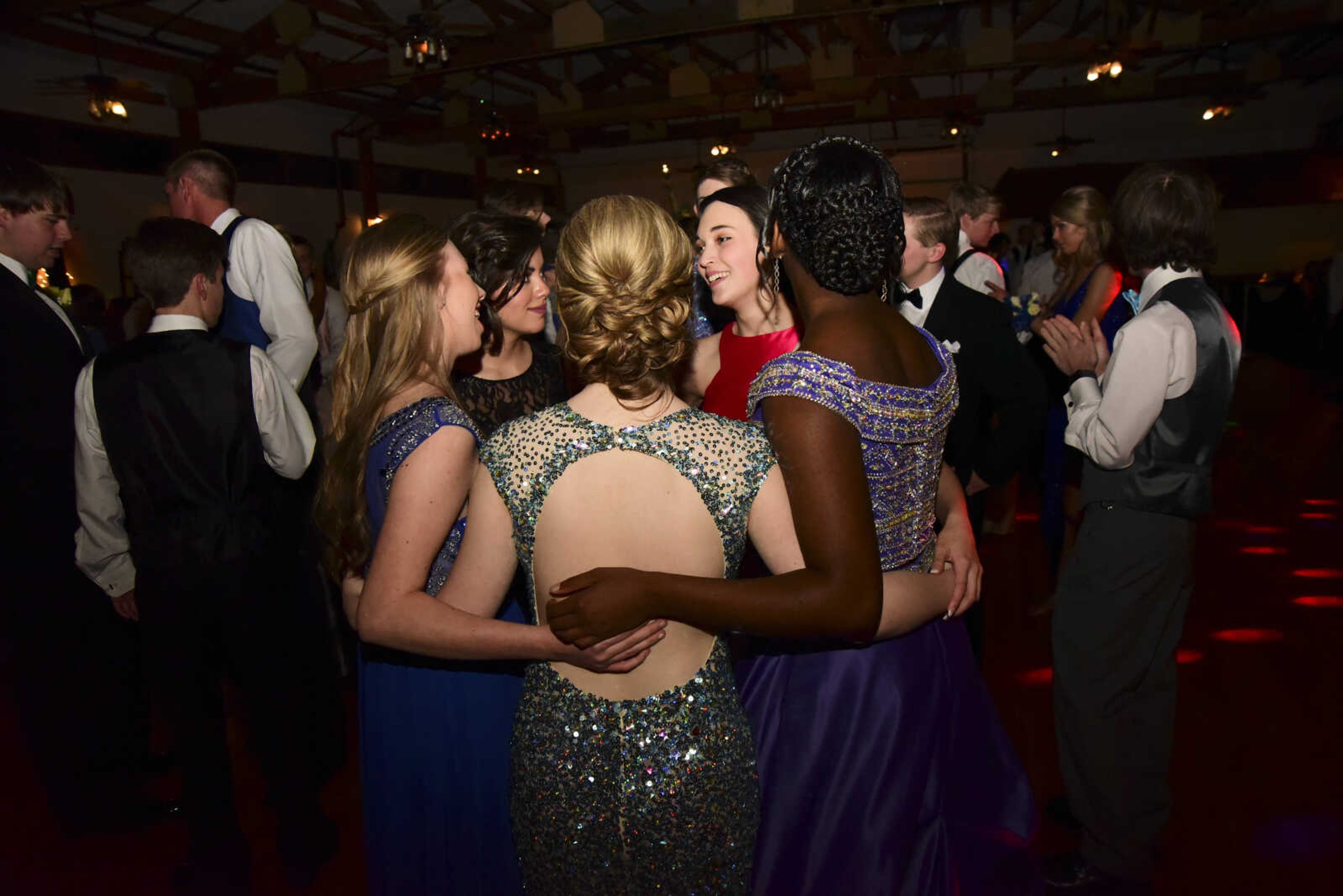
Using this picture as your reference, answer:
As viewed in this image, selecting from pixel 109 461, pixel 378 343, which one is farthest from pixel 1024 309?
pixel 109 461

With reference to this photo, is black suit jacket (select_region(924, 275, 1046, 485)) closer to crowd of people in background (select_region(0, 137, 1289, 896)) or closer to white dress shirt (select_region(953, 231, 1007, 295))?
crowd of people in background (select_region(0, 137, 1289, 896))

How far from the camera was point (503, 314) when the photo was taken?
2027 mm

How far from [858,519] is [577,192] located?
58.6 feet

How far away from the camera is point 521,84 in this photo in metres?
14.4

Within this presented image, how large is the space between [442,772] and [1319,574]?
459 centimetres

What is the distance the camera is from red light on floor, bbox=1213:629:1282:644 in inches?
144

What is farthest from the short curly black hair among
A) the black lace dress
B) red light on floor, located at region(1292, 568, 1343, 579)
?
red light on floor, located at region(1292, 568, 1343, 579)

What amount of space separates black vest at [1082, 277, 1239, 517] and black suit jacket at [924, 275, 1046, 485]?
1.23 ft

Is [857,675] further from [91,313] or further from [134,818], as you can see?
[91,313]

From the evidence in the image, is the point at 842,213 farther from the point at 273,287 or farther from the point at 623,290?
the point at 273,287

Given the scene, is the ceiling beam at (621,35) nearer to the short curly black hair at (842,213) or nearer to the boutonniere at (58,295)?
the boutonniere at (58,295)

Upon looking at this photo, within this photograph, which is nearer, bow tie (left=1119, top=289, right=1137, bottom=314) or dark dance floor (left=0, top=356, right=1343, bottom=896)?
bow tie (left=1119, top=289, right=1137, bottom=314)

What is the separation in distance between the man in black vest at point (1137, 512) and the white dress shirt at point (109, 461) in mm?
1846

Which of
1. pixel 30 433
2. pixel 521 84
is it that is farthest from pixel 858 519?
pixel 521 84
